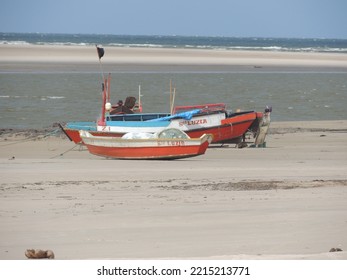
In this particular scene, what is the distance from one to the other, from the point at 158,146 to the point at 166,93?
654 inches

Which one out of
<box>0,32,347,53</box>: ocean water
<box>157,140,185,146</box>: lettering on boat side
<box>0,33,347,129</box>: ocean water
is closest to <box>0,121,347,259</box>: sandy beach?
<box>157,140,185,146</box>: lettering on boat side

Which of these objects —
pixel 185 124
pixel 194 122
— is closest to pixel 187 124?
pixel 185 124

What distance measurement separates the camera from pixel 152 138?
632 inches

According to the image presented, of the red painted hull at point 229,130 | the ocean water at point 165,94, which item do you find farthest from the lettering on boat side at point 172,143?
the ocean water at point 165,94

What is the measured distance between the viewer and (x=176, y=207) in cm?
1038

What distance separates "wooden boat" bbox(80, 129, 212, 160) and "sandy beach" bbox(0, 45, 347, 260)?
23cm

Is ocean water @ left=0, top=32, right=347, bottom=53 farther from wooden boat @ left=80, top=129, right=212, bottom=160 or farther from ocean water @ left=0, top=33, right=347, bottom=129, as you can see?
wooden boat @ left=80, top=129, right=212, bottom=160

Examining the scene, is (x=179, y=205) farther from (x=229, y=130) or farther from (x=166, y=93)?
(x=166, y=93)

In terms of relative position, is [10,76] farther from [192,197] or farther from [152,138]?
[192,197]

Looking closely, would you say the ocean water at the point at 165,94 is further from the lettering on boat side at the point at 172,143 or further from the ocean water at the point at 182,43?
the ocean water at the point at 182,43

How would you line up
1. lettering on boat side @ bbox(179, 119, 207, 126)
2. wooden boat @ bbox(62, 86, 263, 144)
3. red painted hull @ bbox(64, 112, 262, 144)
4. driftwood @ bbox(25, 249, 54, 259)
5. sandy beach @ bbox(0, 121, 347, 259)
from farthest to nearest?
red painted hull @ bbox(64, 112, 262, 144)
lettering on boat side @ bbox(179, 119, 207, 126)
wooden boat @ bbox(62, 86, 263, 144)
sandy beach @ bbox(0, 121, 347, 259)
driftwood @ bbox(25, 249, 54, 259)

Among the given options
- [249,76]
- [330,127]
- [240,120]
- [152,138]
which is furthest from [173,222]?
[249,76]

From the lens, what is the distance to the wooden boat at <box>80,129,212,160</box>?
626 inches

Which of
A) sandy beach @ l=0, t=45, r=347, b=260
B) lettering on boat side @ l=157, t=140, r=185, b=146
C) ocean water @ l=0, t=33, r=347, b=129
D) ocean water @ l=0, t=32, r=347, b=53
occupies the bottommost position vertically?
ocean water @ l=0, t=32, r=347, b=53
